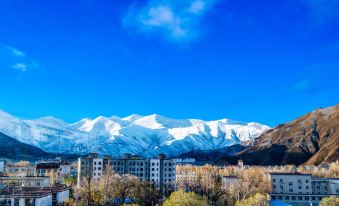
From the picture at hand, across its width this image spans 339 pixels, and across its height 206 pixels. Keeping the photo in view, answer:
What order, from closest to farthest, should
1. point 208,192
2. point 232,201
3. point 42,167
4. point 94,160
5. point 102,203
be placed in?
1. point 102,203
2. point 232,201
3. point 208,192
4. point 94,160
5. point 42,167

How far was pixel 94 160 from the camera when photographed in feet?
409

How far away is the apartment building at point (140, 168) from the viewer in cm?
12419

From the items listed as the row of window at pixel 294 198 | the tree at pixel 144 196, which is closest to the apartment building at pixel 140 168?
the tree at pixel 144 196

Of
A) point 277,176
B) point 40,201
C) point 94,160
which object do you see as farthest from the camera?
point 94,160

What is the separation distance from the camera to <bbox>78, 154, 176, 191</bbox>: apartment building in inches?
4889

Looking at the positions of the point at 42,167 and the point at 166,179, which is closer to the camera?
the point at 166,179

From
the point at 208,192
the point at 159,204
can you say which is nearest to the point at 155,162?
the point at 208,192

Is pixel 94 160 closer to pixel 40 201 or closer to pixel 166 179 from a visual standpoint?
pixel 166 179

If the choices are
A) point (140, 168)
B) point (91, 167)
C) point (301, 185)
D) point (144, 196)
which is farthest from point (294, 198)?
point (91, 167)

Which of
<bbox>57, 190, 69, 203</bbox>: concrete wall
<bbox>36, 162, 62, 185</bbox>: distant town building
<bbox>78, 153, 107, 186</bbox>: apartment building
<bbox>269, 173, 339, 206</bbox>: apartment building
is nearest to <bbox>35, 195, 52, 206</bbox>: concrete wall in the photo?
<bbox>57, 190, 69, 203</bbox>: concrete wall

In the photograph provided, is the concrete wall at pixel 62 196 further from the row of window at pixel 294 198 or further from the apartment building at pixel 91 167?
the row of window at pixel 294 198

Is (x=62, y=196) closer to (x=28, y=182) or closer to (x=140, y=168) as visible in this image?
(x=28, y=182)

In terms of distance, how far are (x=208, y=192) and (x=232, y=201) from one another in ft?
54.8

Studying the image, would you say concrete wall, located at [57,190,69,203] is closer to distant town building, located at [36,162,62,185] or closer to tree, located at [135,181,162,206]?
tree, located at [135,181,162,206]
